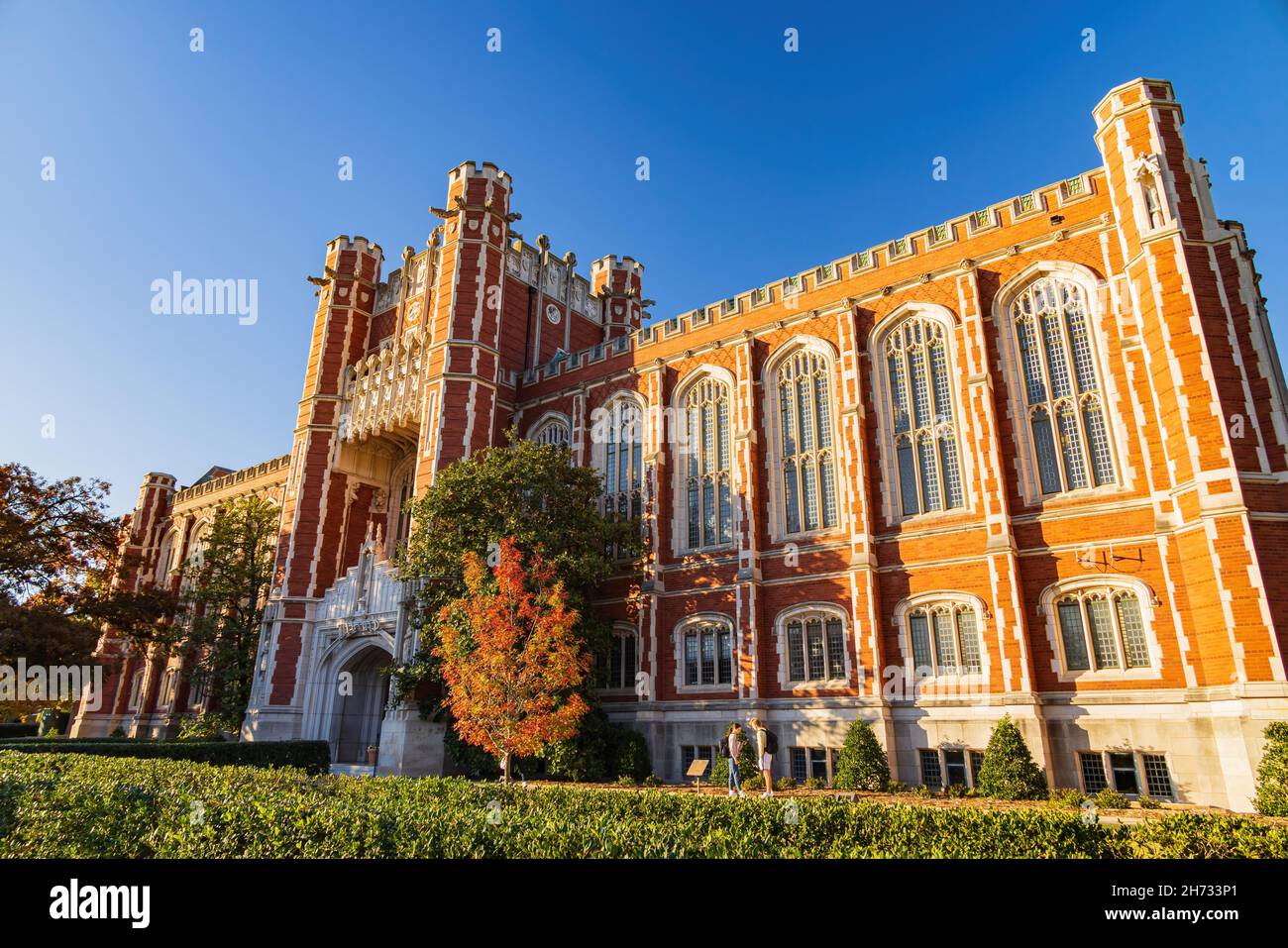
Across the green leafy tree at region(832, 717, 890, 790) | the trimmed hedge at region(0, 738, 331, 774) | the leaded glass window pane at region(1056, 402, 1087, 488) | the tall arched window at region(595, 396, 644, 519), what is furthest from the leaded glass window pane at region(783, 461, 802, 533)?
the trimmed hedge at region(0, 738, 331, 774)

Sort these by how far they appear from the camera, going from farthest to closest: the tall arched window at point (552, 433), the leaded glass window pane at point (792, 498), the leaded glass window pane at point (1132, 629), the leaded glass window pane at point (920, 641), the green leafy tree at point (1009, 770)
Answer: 1. the tall arched window at point (552, 433)
2. the leaded glass window pane at point (792, 498)
3. the leaded glass window pane at point (920, 641)
4. the leaded glass window pane at point (1132, 629)
5. the green leafy tree at point (1009, 770)

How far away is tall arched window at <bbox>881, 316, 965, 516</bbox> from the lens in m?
21.7

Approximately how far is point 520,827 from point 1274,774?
14.5 meters

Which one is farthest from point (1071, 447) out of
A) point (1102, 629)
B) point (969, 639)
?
point (969, 639)

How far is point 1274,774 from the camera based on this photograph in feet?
44.9

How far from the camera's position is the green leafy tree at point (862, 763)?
18750mm

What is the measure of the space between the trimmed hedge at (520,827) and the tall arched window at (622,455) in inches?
704

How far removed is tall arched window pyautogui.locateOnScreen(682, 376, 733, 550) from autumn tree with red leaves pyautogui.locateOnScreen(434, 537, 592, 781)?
20.3 feet

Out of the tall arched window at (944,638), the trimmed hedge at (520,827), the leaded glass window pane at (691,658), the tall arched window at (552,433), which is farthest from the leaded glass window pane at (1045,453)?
the tall arched window at (552,433)

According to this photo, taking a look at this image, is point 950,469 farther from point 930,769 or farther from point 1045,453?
point 930,769

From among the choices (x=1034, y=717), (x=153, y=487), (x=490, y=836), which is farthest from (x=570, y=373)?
(x=153, y=487)

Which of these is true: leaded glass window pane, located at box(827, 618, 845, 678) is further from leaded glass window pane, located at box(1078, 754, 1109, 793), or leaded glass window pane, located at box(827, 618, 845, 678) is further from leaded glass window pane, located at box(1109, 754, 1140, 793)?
leaded glass window pane, located at box(1109, 754, 1140, 793)

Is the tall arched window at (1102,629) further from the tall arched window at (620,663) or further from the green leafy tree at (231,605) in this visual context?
the green leafy tree at (231,605)
